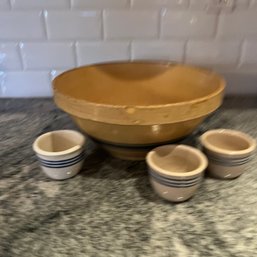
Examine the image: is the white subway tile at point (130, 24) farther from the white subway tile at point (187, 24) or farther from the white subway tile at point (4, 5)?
the white subway tile at point (4, 5)

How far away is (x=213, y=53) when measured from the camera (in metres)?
0.89

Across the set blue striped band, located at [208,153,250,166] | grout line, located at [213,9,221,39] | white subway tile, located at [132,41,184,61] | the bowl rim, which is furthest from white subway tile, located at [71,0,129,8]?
blue striped band, located at [208,153,250,166]

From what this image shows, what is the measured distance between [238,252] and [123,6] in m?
0.60

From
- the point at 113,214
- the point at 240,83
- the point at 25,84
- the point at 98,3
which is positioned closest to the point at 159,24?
the point at 98,3

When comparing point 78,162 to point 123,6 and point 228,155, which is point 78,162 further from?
point 123,6

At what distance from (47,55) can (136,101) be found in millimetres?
265

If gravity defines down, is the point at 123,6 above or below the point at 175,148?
above

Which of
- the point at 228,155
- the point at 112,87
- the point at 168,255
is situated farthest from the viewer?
the point at 112,87

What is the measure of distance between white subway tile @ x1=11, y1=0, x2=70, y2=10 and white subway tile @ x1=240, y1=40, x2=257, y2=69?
46cm

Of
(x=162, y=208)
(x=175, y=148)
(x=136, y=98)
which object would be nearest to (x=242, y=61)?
(x=136, y=98)

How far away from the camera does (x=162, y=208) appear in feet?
1.81

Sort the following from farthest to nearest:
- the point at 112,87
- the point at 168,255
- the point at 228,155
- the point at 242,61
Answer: the point at 242,61
the point at 112,87
the point at 228,155
the point at 168,255

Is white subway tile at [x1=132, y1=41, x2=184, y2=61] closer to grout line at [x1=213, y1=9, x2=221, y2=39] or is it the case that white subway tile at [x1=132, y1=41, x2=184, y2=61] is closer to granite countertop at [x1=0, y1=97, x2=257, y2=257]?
grout line at [x1=213, y1=9, x2=221, y2=39]

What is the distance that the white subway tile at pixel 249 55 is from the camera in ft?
2.90
